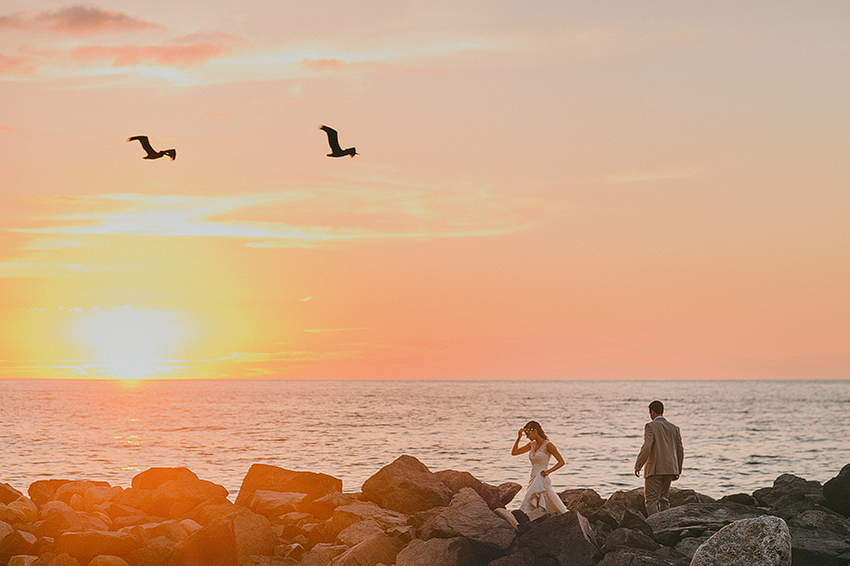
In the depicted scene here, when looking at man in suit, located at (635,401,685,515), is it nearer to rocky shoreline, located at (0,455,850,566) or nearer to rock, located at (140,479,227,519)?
rocky shoreline, located at (0,455,850,566)

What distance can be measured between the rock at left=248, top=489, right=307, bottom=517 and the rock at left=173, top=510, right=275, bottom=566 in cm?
199

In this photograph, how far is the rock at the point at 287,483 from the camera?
18.4 meters

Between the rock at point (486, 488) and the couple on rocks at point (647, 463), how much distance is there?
0.71 meters

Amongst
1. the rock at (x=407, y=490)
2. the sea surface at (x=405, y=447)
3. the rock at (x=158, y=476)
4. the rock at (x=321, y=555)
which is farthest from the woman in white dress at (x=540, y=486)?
the sea surface at (x=405, y=447)

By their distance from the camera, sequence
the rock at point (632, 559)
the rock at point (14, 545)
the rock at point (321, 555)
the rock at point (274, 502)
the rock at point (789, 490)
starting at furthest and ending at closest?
the rock at point (789, 490)
the rock at point (274, 502)
the rock at point (14, 545)
the rock at point (321, 555)
the rock at point (632, 559)

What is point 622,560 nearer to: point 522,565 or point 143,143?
point 522,565

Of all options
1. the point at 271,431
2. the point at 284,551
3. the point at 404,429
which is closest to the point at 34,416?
the point at 271,431

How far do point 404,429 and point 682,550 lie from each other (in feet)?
146

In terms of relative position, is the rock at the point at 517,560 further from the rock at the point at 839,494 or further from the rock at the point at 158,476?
the rock at the point at 158,476

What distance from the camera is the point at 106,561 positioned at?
1466 centimetres

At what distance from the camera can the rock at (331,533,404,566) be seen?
13859 mm

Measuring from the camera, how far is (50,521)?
17.0 metres

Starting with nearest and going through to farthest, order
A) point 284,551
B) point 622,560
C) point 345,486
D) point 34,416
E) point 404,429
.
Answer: point 622,560, point 284,551, point 345,486, point 404,429, point 34,416

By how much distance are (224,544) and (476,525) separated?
445 centimetres
